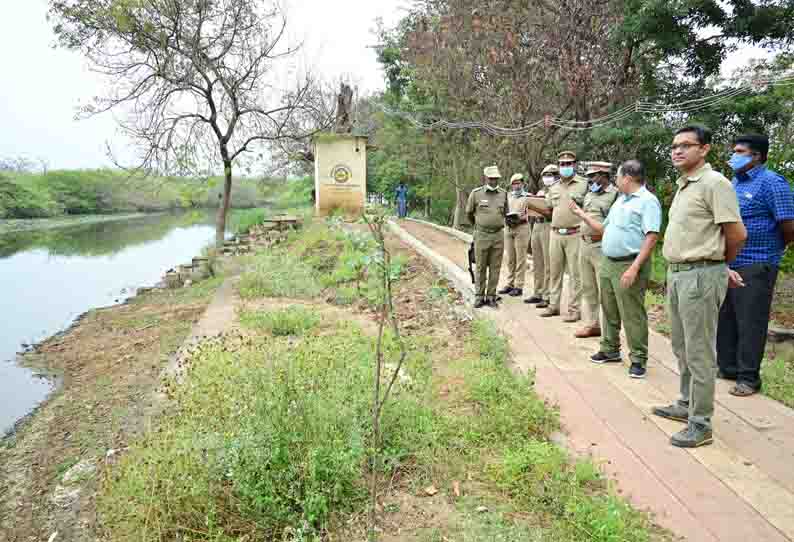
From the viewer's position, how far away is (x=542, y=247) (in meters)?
6.91

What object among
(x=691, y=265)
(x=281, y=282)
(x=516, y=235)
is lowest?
(x=281, y=282)

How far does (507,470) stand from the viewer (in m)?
3.14

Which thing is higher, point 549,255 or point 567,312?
point 549,255

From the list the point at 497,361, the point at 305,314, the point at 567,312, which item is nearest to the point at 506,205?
the point at 567,312

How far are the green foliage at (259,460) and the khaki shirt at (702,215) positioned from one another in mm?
2003

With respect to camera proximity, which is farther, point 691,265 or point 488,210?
point 488,210

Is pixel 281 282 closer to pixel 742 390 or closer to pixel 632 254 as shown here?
pixel 632 254

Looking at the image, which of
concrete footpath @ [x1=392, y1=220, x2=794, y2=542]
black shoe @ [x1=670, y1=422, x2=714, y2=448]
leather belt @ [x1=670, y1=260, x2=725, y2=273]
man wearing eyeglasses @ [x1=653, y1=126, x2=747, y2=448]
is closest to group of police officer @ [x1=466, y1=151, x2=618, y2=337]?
concrete footpath @ [x1=392, y1=220, x2=794, y2=542]

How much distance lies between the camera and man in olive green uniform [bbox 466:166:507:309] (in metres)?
6.59

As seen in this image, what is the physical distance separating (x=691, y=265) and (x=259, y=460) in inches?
113

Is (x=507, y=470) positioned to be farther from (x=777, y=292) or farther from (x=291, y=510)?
(x=777, y=292)

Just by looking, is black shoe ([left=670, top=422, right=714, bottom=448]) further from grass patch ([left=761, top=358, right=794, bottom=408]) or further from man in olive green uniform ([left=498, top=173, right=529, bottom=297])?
man in olive green uniform ([left=498, top=173, right=529, bottom=297])

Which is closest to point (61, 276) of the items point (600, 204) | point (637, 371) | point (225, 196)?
point (225, 196)

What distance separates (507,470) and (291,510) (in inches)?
49.4
